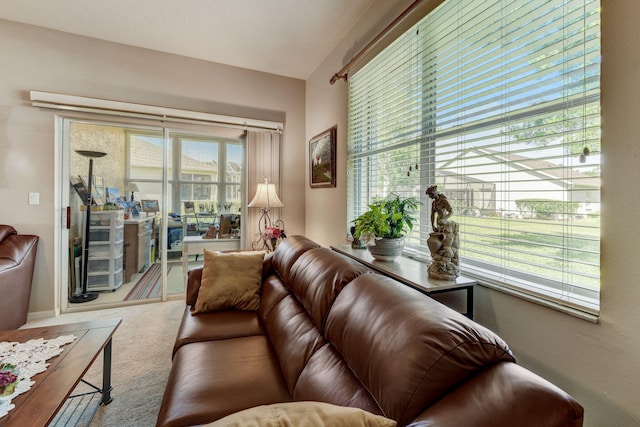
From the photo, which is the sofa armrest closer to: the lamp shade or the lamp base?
the lamp shade

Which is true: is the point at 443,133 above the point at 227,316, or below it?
above

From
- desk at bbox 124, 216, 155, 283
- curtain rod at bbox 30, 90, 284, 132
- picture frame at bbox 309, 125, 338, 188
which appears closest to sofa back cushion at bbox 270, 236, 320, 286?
picture frame at bbox 309, 125, 338, 188

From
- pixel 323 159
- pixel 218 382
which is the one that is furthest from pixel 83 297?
pixel 323 159

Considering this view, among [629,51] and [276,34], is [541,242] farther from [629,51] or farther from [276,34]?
[276,34]

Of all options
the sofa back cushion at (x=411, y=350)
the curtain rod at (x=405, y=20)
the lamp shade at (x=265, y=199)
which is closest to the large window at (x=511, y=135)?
the curtain rod at (x=405, y=20)

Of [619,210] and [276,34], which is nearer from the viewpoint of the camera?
[619,210]

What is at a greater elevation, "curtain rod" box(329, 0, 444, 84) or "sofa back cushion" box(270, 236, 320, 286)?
"curtain rod" box(329, 0, 444, 84)

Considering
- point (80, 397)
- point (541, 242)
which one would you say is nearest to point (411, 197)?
point (541, 242)

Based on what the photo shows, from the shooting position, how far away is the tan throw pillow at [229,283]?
1.85 metres

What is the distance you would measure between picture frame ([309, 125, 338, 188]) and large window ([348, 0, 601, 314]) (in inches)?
39.9

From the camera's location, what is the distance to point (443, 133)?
5.27 ft

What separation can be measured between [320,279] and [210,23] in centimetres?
259

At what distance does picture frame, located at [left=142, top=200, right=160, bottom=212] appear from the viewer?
3.23 meters

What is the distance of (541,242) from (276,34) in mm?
2785
